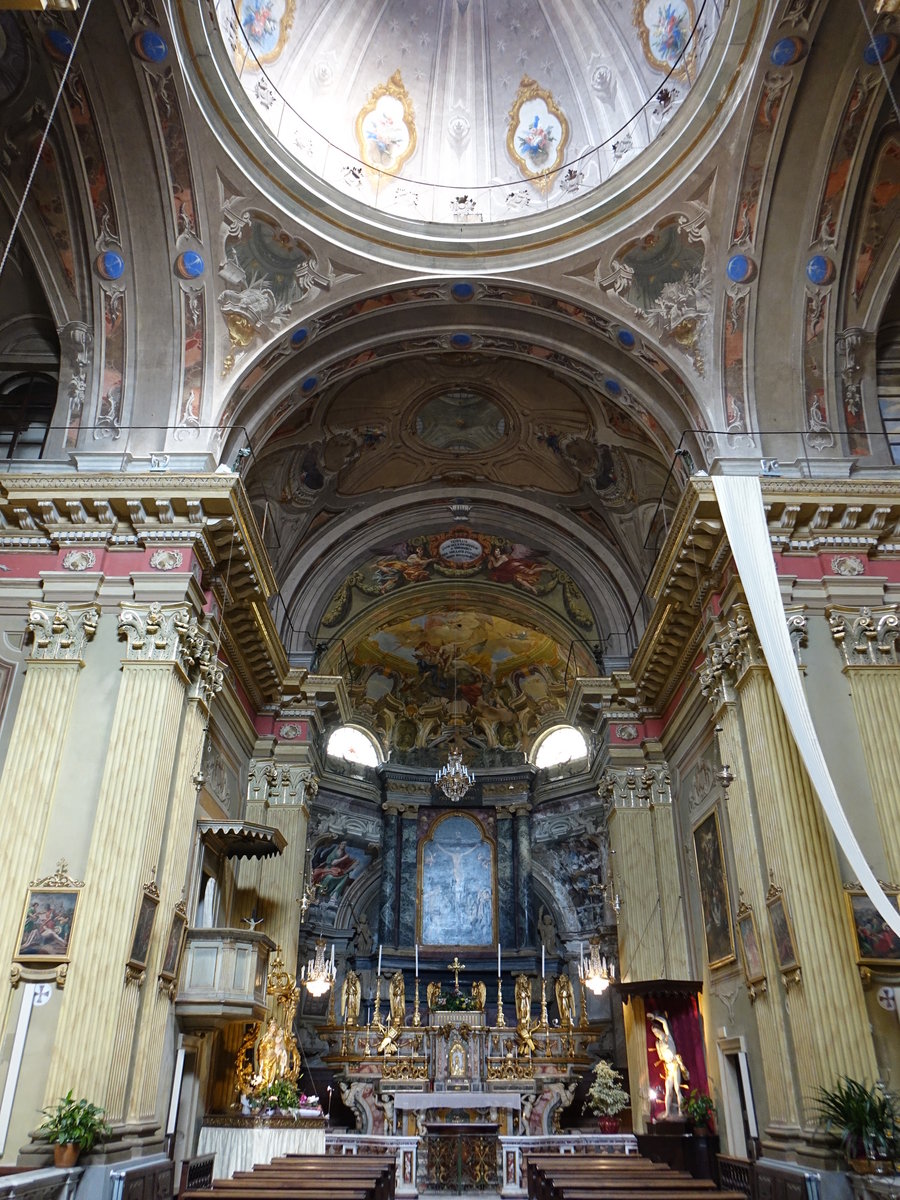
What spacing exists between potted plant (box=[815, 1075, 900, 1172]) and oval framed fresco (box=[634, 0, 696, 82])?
1236 cm

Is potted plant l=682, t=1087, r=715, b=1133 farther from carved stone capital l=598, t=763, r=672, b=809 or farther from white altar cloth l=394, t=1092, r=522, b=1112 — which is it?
carved stone capital l=598, t=763, r=672, b=809

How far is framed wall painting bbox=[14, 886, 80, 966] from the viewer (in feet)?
30.8

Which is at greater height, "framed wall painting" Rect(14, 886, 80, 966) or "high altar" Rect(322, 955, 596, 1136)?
"framed wall painting" Rect(14, 886, 80, 966)

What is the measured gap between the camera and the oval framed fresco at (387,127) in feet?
48.1

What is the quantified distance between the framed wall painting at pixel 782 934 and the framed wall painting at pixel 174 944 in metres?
6.89

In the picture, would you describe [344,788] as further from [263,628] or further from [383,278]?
[383,278]

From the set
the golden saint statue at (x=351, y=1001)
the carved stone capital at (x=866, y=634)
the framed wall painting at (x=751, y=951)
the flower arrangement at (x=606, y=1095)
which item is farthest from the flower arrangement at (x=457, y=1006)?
the carved stone capital at (x=866, y=634)

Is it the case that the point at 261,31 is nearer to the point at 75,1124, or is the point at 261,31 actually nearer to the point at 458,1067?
the point at 75,1124

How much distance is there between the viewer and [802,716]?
9.44 metres

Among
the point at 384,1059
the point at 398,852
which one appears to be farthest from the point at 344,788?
the point at 384,1059

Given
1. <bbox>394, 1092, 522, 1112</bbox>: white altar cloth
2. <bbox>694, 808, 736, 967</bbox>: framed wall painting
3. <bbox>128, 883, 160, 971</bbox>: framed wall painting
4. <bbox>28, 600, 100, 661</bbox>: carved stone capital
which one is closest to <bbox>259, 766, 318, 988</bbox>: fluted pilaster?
<bbox>394, 1092, 522, 1112</bbox>: white altar cloth

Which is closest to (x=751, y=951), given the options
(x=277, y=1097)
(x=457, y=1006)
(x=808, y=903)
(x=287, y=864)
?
(x=808, y=903)

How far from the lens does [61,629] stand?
11.1 m

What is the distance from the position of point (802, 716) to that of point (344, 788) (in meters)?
16.7
